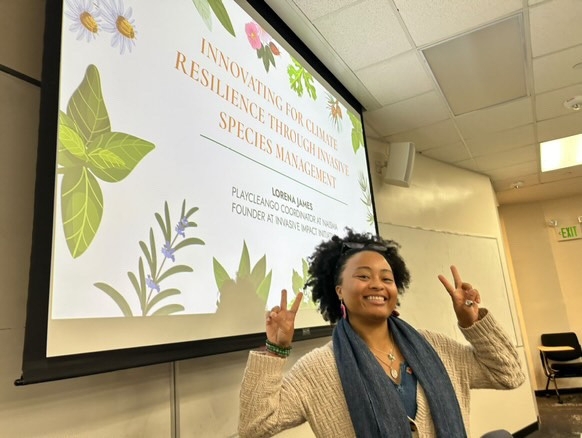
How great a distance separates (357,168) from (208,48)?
1412 millimetres

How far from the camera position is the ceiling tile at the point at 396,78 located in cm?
265

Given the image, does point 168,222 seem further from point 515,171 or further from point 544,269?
point 544,269

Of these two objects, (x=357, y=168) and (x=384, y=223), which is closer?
(x=357, y=168)

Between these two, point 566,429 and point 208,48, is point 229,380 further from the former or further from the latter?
point 566,429

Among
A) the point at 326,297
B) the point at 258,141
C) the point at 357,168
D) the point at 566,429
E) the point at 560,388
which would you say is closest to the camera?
the point at 326,297

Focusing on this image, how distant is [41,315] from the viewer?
85cm

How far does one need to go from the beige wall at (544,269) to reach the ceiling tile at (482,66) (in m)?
4.09

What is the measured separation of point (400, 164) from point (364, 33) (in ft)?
4.71

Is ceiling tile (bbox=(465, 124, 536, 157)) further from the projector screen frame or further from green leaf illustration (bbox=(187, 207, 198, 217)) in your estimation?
the projector screen frame

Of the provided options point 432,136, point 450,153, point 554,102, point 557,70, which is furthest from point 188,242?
point 450,153

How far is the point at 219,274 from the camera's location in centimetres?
134

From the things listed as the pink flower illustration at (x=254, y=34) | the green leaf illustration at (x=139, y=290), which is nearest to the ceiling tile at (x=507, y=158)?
the pink flower illustration at (x=254, y=34)

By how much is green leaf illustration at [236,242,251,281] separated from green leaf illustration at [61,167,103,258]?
56cm

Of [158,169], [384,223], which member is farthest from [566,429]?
[158,169]
